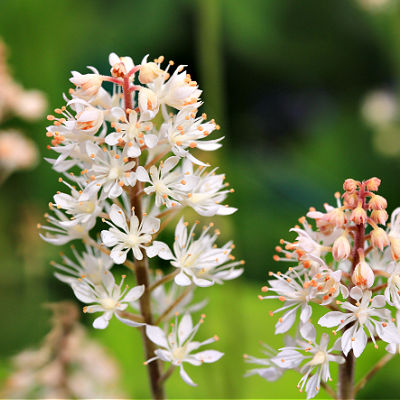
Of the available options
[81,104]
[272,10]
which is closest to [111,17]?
[272,10]

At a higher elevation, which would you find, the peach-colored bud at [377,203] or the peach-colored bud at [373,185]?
the peach-colored bud at [373,185]

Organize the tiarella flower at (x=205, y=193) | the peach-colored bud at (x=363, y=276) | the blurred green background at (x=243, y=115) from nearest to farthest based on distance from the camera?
the peach-colored bud at (x=363, y=276)
the tiarella flower at (x=205, y=193)
the blurred green background at (x=243, y=115)

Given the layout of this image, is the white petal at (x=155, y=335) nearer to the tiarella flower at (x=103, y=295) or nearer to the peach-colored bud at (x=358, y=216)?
the tiarella flower at (x=103, y=295)

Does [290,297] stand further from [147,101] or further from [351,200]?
[147,101]

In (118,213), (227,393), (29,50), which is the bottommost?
(227,393)

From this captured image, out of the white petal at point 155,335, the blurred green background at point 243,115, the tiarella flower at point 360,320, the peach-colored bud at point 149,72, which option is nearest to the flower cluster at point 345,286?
the tiarella flower at point 360,320

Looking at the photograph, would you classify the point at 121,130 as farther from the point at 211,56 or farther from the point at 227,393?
the point at 211,56

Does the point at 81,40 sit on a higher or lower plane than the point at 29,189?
higher

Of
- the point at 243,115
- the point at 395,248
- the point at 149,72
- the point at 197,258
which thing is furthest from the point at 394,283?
the point at 243,115
